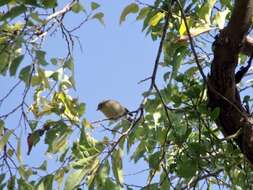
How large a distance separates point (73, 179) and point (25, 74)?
0.33 meters

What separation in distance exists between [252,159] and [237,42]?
0.45 meters

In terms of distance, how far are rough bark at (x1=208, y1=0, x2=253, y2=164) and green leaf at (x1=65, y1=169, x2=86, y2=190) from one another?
2.08 feet

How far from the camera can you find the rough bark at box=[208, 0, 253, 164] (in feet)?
6.91

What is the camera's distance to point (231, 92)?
7.37ft

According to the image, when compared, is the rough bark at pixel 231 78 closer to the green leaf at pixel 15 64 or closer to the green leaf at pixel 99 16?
the green leaf at pixel 99 16

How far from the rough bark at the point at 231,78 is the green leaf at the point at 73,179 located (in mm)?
633

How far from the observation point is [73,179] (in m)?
1.71

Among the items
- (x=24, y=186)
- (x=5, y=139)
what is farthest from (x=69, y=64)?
(x=24, y=186)

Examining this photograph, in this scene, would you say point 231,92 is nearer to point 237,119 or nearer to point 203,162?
point 237,119

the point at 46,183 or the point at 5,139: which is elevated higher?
the point at 5,139

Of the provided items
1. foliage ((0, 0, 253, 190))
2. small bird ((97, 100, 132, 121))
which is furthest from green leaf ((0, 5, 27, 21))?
small bird ((97, 100, 132, 121))

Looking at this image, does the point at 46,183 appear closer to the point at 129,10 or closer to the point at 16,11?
the point at 16,11

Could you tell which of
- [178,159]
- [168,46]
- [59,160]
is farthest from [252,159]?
[59,160]

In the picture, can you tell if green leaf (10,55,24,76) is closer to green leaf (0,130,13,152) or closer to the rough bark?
green leaf (0,130,13,152)
